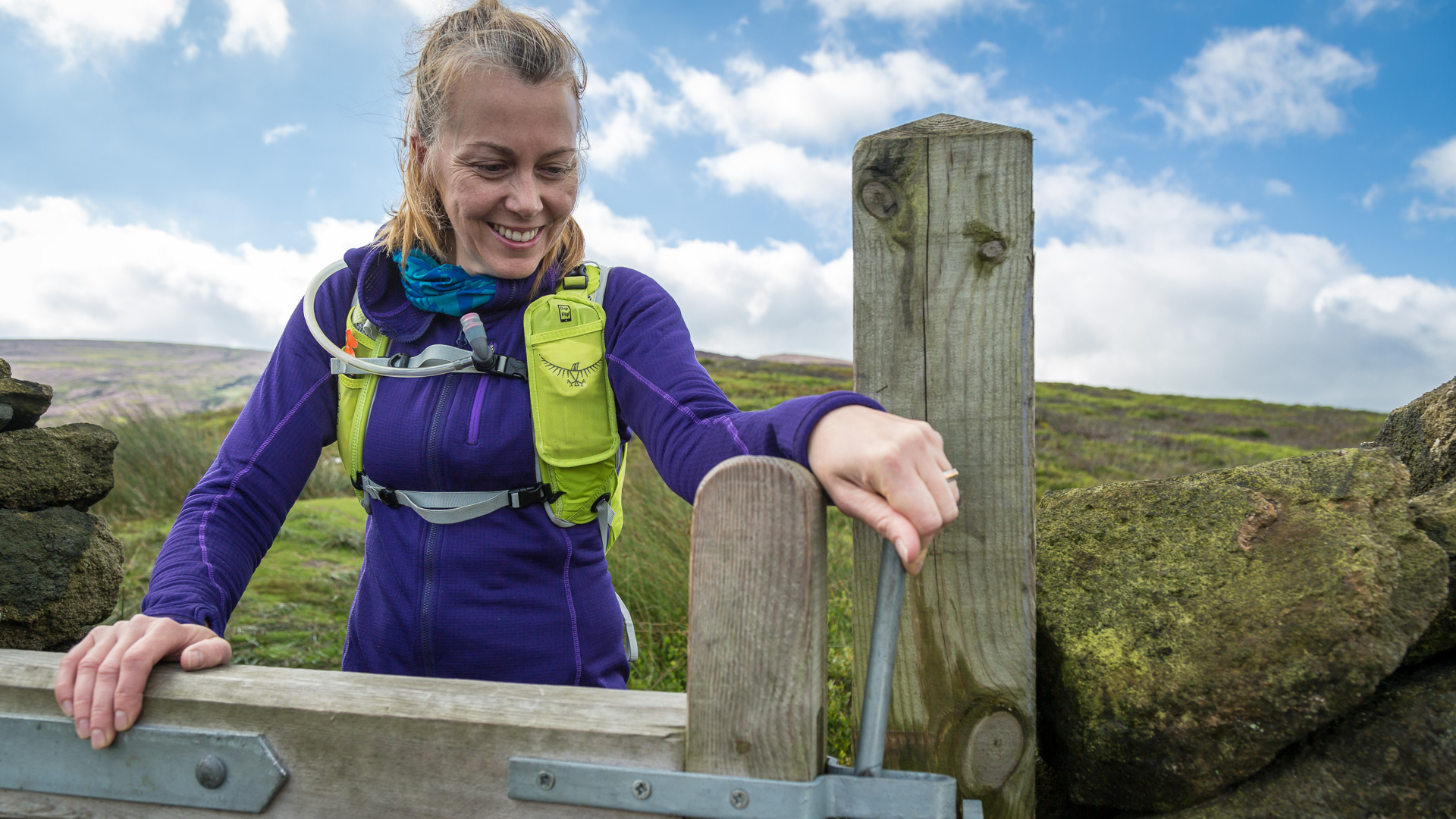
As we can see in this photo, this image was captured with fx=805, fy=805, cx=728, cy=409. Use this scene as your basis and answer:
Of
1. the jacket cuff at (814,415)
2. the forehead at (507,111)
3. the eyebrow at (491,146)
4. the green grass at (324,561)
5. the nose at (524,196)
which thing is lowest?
the green grass at (324,561)

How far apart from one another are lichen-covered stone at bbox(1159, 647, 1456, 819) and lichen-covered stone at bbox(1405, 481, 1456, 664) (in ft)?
0.12

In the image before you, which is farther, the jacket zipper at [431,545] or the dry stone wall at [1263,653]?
the jacket zipper at [431,545]

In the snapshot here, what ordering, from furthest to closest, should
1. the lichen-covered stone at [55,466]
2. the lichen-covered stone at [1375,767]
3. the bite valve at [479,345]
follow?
the lichen-covered stone at [55,466], the bite valve at [479,345], the lichen-covered stone at [1375,767]

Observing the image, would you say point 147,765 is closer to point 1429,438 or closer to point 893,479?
point 893,479

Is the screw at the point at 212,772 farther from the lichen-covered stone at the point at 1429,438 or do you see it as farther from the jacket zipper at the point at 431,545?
the lichen-covered stone at the point at 1429,438

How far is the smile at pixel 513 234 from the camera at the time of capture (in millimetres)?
2051

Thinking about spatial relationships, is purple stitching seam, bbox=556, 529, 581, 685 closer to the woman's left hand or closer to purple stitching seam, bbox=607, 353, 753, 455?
purple stitching seam, bbox=607, 353, 753, 455

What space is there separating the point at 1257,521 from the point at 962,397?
0.74 meters

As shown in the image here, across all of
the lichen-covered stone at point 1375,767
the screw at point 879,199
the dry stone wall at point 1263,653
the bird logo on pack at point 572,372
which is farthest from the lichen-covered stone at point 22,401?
the lichen-covered stone at point 1375,767

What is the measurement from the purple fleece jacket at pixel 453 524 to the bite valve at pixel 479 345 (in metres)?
0.04

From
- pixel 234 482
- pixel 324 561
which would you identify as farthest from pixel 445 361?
pixel 324 561

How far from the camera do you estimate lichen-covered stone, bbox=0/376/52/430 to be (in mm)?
3000

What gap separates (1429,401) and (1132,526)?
1.18 m

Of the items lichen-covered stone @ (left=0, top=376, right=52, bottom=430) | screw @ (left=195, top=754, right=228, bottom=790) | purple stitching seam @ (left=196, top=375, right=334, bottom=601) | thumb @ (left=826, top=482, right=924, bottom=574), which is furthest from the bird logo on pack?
lichen-covered stone @ (left=0, top=376, right=52, bottom=430)
